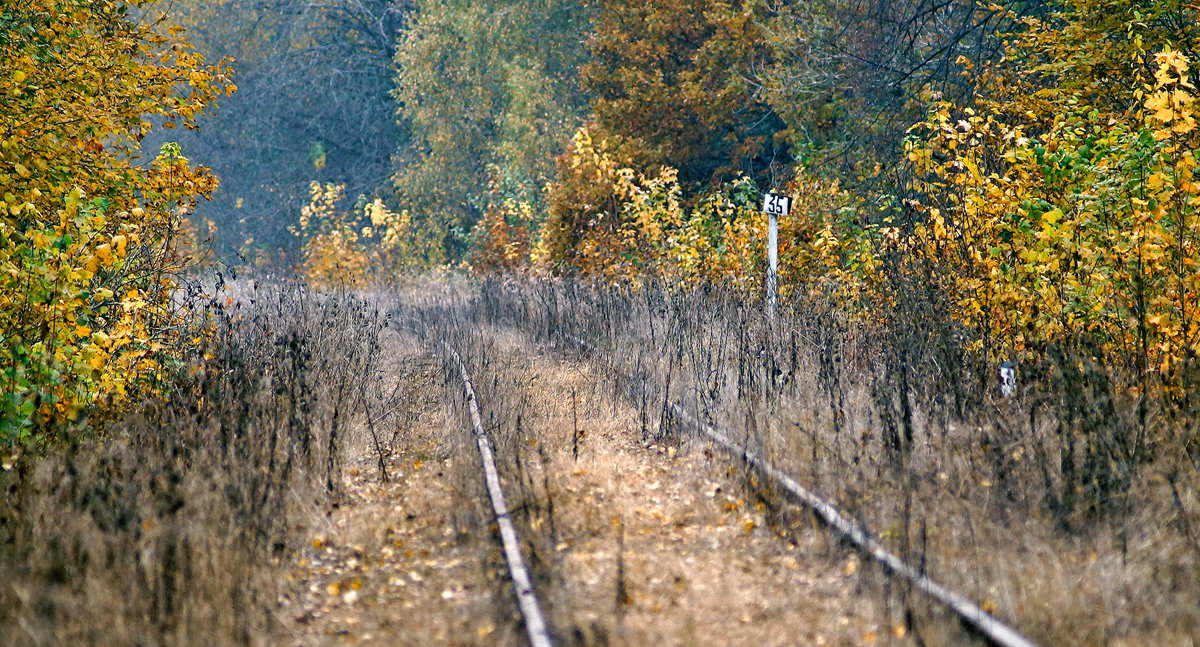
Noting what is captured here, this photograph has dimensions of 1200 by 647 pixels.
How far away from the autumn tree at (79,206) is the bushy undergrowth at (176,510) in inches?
15.5

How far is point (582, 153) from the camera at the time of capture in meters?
19.4

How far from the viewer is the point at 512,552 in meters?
5.44

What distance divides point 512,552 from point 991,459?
10.5 feet

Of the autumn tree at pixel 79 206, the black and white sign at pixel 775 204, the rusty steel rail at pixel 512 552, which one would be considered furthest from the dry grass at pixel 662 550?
the black and white sign at pixel 775 204

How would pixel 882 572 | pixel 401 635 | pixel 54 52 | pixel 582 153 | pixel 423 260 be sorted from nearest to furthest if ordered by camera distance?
1. pixel 401 635
2. pixel 882 572
3. pixel 54 52
4. pixel 582 153
5. pixel 423 260

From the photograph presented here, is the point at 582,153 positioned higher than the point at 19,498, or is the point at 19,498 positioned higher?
the point at 582,153

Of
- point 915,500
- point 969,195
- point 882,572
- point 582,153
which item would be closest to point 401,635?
point 882,572

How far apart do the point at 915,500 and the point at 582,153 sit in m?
14.2

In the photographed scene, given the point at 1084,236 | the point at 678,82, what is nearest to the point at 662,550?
the point at 1084,236

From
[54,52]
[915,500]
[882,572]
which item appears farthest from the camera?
[54,52]

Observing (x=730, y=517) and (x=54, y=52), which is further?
(x=54, y=52)

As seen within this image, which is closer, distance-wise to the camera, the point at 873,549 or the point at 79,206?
the point at 873,549

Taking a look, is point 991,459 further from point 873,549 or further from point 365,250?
point 365,250

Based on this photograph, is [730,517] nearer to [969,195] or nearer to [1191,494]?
[1191,494]
